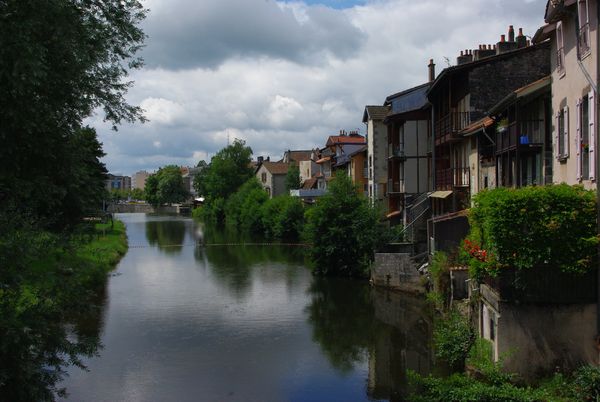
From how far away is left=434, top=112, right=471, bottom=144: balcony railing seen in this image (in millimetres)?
30059

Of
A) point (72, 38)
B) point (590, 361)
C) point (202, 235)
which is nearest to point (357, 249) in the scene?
point (590, 361)

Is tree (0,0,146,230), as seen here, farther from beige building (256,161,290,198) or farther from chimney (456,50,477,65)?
beige building (256,161,290,198)

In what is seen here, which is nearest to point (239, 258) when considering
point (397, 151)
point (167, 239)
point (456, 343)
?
point (397, 151)

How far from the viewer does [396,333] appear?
24438 mm

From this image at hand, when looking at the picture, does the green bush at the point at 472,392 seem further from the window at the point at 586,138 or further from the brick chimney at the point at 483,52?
the brick chimney at the point at 483,52

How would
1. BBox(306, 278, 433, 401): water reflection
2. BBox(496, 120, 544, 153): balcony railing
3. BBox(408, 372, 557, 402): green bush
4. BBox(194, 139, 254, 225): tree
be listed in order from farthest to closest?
BBox(194, 139, 254, 225): tree → BBox(496, 120, 544, 153): balcony railing → BBox(306, 278, 433, 401): water reflection → BBox(408, 372, 557, 402): green bush

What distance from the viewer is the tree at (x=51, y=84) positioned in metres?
10.7

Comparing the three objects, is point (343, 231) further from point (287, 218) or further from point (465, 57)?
point (287, 218)

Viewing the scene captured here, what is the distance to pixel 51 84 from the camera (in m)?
12.2

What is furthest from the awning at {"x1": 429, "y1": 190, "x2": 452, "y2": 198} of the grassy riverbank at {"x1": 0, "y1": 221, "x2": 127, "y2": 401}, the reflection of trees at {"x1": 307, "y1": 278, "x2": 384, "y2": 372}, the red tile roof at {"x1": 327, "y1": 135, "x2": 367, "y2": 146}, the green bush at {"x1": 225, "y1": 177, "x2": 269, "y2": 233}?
the green bush at {"x1": 225, "y1": 177, "x2": 269, "y2": 233}

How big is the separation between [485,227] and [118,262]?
1465 inches

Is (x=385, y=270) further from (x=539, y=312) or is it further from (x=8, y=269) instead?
(x=8, y=269)

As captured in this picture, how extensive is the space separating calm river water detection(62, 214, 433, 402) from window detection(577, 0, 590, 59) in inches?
398

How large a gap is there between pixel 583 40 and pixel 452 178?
16.9 meters
